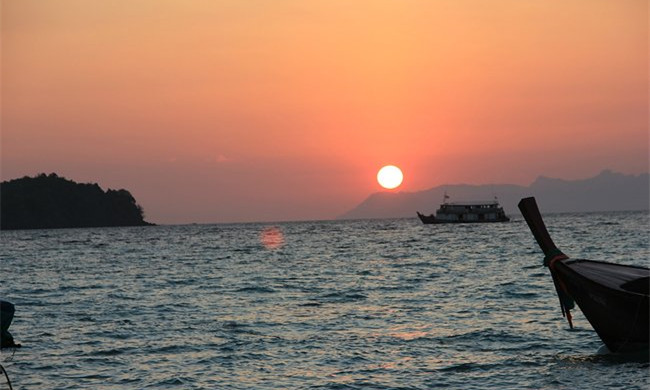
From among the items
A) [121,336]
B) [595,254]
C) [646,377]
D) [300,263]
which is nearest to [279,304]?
[121,336]

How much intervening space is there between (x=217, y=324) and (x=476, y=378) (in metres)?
13.9

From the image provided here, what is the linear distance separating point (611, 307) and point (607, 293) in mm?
402

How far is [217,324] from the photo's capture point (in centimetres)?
3344

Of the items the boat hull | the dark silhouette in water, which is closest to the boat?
the boat hull

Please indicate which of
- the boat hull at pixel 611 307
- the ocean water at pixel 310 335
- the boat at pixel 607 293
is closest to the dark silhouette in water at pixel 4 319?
the ocean water at pixel 310 335

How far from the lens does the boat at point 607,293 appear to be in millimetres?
22141

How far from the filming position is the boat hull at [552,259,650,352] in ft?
72.4

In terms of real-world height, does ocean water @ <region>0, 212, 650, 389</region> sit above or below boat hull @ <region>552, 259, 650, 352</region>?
below

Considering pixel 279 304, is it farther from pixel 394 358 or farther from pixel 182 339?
pixel 394 358

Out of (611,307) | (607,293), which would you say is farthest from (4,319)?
(611,307)

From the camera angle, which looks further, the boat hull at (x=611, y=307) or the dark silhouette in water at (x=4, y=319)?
the boat hull at (x=611, y=307)

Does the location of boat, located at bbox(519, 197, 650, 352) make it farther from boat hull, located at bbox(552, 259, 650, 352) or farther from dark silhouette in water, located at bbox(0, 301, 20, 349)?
dark silhouette in water, located at bbox(0, 301, 20, 349)

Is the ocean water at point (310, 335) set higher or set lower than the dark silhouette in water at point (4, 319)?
lower

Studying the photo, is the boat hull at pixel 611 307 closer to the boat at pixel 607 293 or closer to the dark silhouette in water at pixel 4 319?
the boat at pixel 607 293
